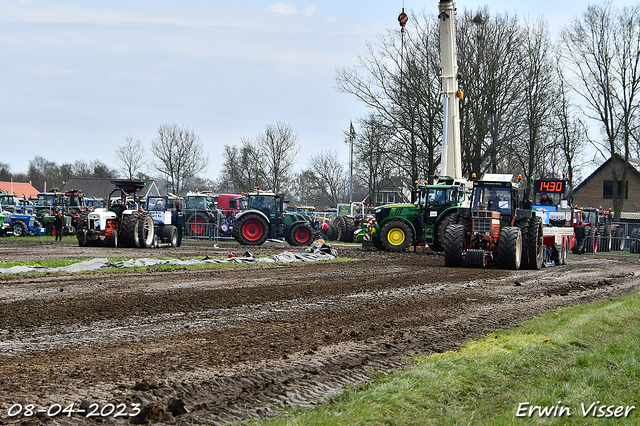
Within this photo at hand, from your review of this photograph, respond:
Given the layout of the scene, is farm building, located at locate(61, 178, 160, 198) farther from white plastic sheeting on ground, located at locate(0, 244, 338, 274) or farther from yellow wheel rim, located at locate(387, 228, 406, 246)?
white plastic sheeting on ground, located at locate(0, 244, 338, 274)

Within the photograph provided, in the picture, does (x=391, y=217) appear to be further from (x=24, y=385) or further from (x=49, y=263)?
(x=24, y=385)

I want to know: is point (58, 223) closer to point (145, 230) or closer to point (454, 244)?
point (145, 230)

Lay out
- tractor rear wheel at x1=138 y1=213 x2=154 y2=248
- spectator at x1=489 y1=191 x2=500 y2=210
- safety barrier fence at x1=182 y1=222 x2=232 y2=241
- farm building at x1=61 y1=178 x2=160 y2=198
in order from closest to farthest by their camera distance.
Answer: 1. spectator at x1=489 y1=191 x2=500 y2=210
2. tractor rear wheel at x1=138 y1=213 x2=154 y2=248
3. safety barrier fence at x1=182 y1=222 x2=232 y2=241
4. farm building at x1=61 y1=178 x2=160 y2=198

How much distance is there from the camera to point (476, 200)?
19281 millimetres

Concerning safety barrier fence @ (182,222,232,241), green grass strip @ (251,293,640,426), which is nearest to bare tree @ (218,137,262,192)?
safety barrier fence @ (182,222,232,241)

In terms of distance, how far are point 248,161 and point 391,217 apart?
33934 mm

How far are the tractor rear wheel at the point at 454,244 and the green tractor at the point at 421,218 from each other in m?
4.51

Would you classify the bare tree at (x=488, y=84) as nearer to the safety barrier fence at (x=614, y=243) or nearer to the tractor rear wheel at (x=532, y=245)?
the safety barrier fence at (x=614, y=243)

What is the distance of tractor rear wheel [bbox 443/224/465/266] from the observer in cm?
1775

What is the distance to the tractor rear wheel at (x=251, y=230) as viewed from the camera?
2717 cm

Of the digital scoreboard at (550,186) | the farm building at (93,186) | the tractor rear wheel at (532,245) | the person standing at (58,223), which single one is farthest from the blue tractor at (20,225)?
the farm building at (93,186)

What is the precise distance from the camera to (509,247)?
17.4 meters

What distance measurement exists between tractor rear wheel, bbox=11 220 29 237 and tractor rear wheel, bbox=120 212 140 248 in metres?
12.4

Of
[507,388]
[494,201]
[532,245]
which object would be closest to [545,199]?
[494,201]
